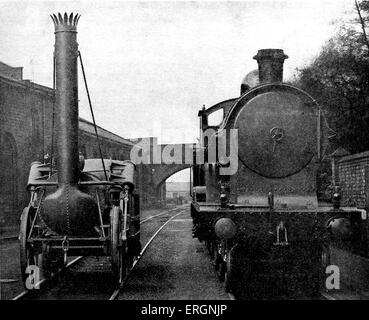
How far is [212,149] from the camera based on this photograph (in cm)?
887

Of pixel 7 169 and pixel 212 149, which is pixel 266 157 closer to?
pixel 212 149

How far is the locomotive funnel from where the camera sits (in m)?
8.20

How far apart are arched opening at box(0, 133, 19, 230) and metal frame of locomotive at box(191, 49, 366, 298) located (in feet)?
44.6

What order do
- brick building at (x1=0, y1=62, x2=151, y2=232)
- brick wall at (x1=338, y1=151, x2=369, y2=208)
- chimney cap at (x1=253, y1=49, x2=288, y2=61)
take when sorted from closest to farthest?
chimney cap at (x1=253, y1=49, x2=288, y2=61) < brick wall at (x1=338, y1=151, x2=369, y2=208) < brick building at (x1=0, y1=62, x2=151, y2=232)

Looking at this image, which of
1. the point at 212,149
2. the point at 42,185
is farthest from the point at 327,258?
the point at 42,185

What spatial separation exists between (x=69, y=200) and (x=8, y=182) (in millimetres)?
14309

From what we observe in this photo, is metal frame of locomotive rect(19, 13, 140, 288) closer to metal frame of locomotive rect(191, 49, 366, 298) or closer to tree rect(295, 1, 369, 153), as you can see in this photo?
metal frame of locomotive rect(191, 49, 366, 298)

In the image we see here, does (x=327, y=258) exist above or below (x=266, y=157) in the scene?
below

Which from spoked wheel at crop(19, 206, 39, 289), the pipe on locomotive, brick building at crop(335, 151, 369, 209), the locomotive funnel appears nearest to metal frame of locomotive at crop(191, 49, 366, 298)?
the locomotive funnel

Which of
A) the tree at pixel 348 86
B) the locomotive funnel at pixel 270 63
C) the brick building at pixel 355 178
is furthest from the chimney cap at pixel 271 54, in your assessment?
the tree at pixel 348 86

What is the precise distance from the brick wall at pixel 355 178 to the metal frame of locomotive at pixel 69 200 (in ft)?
18.8

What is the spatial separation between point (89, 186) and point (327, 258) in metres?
3.64

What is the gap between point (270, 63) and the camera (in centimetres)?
822

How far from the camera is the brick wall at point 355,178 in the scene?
12203mm
